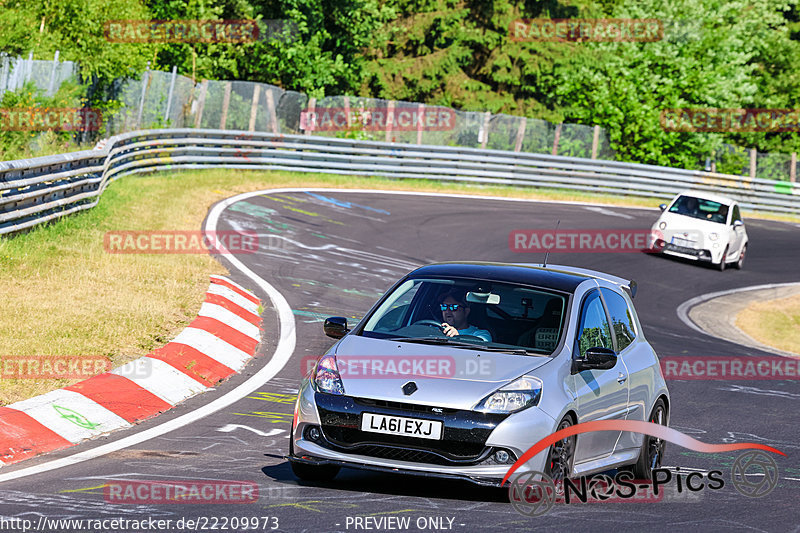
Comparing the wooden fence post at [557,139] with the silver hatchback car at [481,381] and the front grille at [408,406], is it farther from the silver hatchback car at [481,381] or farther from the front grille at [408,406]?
the front grille at [408,406]

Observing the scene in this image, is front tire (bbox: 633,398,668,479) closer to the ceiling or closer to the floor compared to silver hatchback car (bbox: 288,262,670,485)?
closer to the floor

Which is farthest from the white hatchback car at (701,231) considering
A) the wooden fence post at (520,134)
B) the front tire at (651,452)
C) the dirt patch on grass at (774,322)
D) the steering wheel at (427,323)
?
the steering wheel at (427,323)

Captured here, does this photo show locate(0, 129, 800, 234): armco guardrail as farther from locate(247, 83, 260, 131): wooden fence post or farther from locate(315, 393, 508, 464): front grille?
locate(315, 393, 508, 464): front grille

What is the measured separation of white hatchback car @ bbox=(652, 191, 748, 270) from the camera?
25.2 metres

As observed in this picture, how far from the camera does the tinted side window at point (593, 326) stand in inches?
303

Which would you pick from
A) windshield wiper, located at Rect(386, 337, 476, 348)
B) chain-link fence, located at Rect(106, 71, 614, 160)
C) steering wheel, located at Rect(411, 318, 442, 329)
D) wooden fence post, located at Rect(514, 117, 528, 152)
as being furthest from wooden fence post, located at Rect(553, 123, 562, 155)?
windshield wiper, located at Rect(386, 337, 476, 348)

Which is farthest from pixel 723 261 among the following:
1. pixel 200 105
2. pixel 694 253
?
pixel 200 105

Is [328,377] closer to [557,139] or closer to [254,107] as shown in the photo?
[254,107]

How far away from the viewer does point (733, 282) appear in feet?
79.7

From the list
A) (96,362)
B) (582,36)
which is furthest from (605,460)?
(582,36)

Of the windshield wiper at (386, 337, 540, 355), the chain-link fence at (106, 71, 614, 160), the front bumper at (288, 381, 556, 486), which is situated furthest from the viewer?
the chain-link fence at (106, 71, 614, 160)

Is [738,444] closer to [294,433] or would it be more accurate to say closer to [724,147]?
[294,433]

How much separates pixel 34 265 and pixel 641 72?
38533 mm

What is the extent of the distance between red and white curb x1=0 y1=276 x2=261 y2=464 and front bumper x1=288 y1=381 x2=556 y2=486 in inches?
90.5
